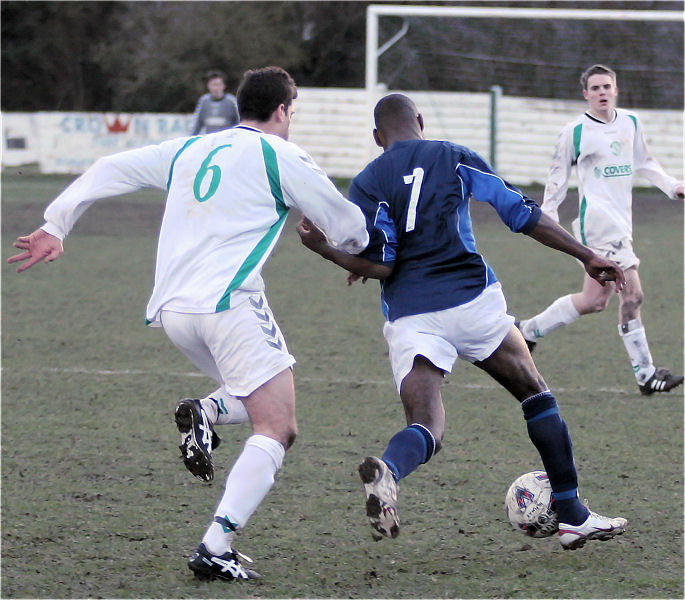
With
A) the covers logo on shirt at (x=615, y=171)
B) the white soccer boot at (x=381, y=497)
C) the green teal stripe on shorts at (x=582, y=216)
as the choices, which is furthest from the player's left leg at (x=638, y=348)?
the white soccer boot at (x=381, y=497)

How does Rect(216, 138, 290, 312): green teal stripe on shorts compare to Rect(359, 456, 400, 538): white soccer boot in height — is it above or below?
above

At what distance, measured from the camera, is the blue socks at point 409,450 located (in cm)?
402

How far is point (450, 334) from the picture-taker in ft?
14.4

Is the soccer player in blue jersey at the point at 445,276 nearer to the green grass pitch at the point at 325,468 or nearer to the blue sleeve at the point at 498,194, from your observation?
the blue sleeve at the point at 498,194

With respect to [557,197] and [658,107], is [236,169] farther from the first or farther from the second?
[658,107]

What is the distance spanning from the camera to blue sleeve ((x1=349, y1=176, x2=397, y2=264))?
434 cm

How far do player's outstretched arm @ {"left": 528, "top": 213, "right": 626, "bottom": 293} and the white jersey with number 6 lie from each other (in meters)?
0.70

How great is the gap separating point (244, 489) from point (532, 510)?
119cm

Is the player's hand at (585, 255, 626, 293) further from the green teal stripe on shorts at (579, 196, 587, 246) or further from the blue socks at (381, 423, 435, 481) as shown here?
the green teal stripe on shorts at (579, 196, 587, 246)

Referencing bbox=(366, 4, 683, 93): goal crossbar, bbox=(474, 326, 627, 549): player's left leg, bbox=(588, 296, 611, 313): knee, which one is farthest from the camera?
bbox=(366, 4, 683, 93): goal crossbar

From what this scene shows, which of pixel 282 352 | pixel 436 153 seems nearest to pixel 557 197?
pixel 436 153

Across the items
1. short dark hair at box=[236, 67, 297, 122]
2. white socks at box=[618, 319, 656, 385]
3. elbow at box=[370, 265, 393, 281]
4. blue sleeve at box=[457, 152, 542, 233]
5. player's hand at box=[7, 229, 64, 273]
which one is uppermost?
short dark hair at box=[236, 67, 297, 122]

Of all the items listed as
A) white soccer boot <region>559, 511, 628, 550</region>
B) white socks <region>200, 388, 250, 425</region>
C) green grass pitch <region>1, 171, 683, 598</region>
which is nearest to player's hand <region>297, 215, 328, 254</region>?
white socks <region>200, 388, 250, 425</region>

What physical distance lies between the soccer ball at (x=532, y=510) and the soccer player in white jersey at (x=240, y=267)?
99cm
